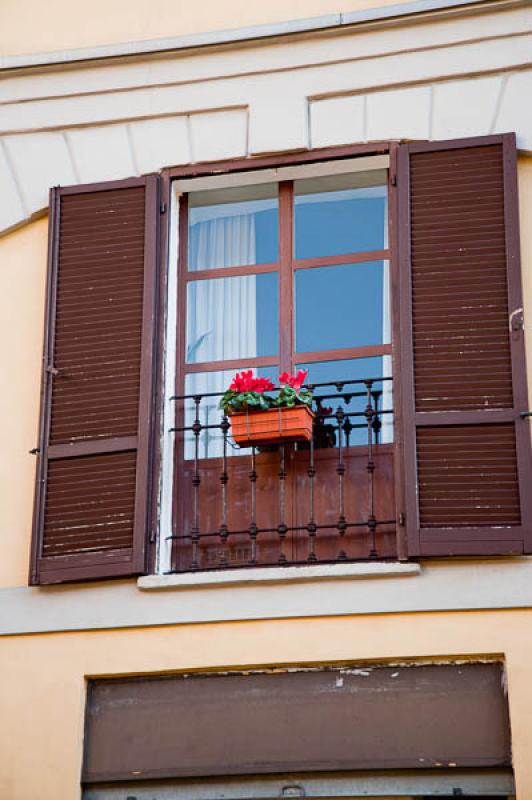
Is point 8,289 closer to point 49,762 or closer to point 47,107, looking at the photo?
point 47,107

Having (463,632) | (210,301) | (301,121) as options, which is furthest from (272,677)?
(301,121)

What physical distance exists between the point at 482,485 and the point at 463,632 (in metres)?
0.69

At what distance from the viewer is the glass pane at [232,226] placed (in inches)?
341

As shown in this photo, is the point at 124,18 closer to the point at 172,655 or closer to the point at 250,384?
the point at 250,384

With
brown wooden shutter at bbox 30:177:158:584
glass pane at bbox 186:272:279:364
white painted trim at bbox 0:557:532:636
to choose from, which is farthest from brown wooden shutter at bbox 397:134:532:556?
brown wooden shutter at bbox 30:177:158:584

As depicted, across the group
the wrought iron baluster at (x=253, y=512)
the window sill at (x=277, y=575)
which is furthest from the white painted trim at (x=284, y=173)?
the window sill at (x=277, y=575)

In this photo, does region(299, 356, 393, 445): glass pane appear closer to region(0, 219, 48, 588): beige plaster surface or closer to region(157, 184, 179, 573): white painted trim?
region(157, 184, 179, 573): white painted trim

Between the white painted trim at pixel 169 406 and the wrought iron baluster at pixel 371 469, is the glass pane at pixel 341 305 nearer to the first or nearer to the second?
the wrought iron baluster at pixel 371 469

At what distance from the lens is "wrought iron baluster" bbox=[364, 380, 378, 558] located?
7676 mm

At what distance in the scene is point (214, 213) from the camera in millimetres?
8789

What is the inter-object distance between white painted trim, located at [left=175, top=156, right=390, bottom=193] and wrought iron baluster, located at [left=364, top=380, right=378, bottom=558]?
124 centimetres

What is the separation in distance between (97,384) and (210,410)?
0.60 meters

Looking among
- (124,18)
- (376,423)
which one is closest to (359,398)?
(376,423)

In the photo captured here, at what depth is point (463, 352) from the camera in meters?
7.74
